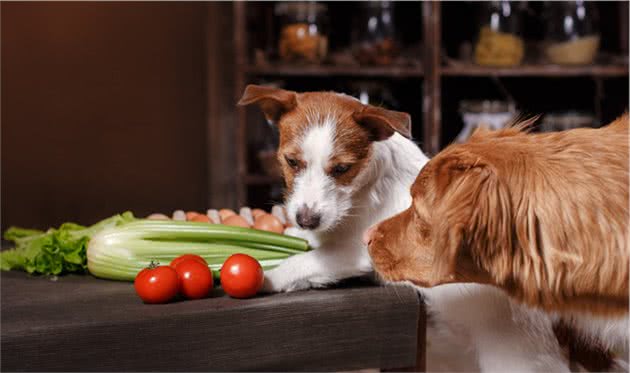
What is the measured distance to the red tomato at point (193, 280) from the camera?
1.64 meters

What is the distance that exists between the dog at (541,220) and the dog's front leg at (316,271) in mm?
365

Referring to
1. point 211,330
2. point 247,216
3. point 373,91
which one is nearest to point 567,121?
point 373,91

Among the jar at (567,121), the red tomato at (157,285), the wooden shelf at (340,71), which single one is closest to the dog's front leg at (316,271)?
the red tomato at (157,285)

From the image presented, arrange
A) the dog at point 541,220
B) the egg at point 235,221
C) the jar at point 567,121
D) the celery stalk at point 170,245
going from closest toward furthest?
the dog at point 541,220 < the celery stalk at point 170,245 < the egg at point 235,221 < the jar at point 567,121

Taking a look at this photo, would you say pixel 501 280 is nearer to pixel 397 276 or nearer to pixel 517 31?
pixel 397 276

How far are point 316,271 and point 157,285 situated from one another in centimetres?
38

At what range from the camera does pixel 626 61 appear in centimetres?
369

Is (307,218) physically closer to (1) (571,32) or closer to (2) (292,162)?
(2) (292,162)

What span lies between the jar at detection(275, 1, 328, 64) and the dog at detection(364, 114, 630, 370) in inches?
89.4

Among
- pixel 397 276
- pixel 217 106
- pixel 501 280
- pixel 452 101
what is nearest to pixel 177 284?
pixel 397 276

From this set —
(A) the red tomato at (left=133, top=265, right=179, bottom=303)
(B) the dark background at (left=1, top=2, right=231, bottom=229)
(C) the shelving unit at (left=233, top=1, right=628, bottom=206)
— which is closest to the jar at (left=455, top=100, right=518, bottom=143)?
(C) the shelving unit at (left=233, top=1, right=628, bottom=206)

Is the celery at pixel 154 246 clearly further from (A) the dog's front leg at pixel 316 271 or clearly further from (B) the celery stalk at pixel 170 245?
(A) the dog's front leg at pixel 316 271

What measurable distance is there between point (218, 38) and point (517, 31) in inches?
64.8

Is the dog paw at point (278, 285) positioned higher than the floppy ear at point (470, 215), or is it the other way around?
the floppy ear at point (470, 215)
